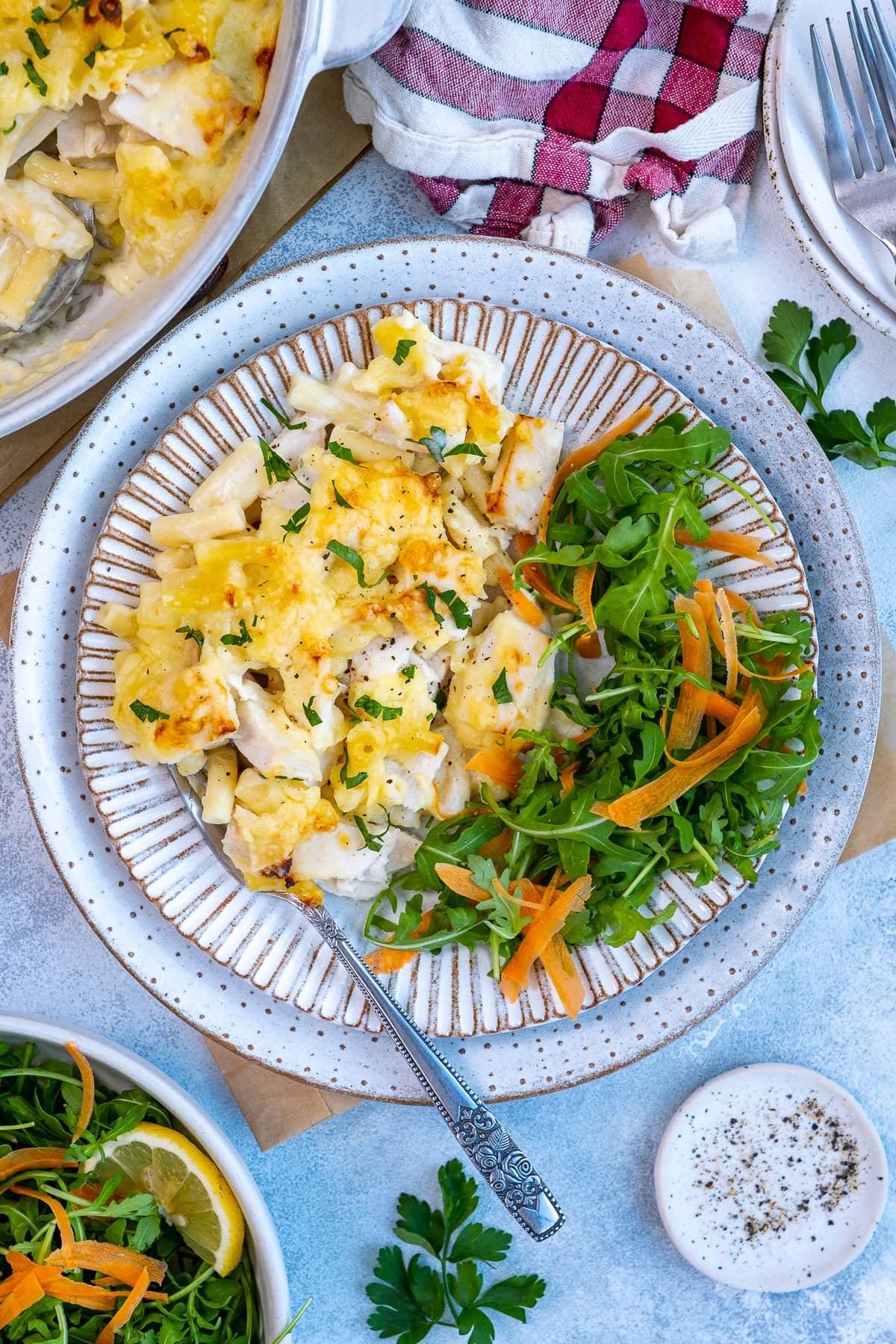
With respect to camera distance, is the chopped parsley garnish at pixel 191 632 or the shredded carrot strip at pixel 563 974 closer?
the chopped parsley garnish at pixel 191 632

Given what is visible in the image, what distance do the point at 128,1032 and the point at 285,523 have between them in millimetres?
1129

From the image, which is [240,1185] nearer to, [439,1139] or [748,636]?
[439,1139]

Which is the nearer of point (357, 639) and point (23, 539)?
point (357, 639)

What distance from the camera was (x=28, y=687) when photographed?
6.51ft

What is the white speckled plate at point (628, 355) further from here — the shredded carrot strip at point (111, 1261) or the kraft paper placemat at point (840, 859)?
the shredded carrot strip at point (111, 1261)

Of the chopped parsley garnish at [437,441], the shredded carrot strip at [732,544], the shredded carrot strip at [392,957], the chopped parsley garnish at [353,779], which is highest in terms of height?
the shredded carrot strip at [732,544]

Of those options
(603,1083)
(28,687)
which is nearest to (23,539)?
(28,687)

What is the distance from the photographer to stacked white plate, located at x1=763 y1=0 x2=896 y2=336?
2.01 meters

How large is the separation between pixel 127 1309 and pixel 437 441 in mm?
1671

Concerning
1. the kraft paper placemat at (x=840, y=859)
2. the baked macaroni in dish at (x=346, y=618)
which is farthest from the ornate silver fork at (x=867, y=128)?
the baked macaroni in dish at (x=346, y=618)

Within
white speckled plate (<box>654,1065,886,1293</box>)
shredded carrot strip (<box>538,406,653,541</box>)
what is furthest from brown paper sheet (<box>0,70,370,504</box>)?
white speckled plate (<box>654,1065,886,1293</box>)

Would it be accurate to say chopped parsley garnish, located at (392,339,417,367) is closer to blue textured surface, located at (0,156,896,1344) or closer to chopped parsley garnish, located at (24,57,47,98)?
blue textured surface, located at (0,156,896,1344)

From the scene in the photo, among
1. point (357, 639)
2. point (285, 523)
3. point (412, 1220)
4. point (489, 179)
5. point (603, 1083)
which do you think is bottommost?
point (412, 1220)

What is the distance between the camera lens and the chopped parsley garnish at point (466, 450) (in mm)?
1840
